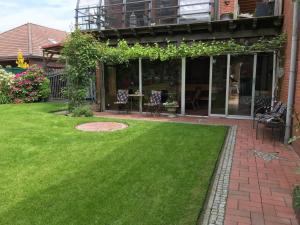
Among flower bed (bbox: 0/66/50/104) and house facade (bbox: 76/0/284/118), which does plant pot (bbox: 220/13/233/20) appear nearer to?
house facade (bbox: 76/0/284/118)

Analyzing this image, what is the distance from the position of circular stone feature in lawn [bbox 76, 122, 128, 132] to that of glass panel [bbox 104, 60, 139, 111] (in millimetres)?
2893

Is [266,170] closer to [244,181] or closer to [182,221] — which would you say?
[244,181]

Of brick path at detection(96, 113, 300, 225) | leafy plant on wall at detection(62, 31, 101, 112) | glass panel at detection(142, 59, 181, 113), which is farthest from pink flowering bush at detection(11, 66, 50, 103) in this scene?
brick path at detection(96, 113, 300, 225)

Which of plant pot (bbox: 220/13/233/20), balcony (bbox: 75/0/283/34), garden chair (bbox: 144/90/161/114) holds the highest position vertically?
balcony (bbox: 75/0/283/34)

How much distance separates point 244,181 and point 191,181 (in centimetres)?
80

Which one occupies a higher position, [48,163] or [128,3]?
[128,3]

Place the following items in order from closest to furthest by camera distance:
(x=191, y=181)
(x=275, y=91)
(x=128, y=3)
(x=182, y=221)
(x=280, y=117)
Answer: (x=182, y=221) < (x=191, y=181) < (x=280, y=117) < (x=275, y=91) < (x=128, y=3)

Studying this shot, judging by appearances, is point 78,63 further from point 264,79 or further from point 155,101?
point 264,79

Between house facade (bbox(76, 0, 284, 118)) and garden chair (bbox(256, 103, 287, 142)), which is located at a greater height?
house facade (bbox(76, 0, 284, 118))

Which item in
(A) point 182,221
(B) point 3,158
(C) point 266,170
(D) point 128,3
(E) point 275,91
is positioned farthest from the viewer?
(D) point 128,3

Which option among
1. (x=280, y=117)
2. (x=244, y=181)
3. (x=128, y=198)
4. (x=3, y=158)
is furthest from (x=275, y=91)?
(x=3, y=158)

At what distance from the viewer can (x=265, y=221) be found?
9.36 ft

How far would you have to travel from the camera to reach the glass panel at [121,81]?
1098 cm

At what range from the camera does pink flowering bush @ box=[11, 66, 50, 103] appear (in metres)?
13.4
